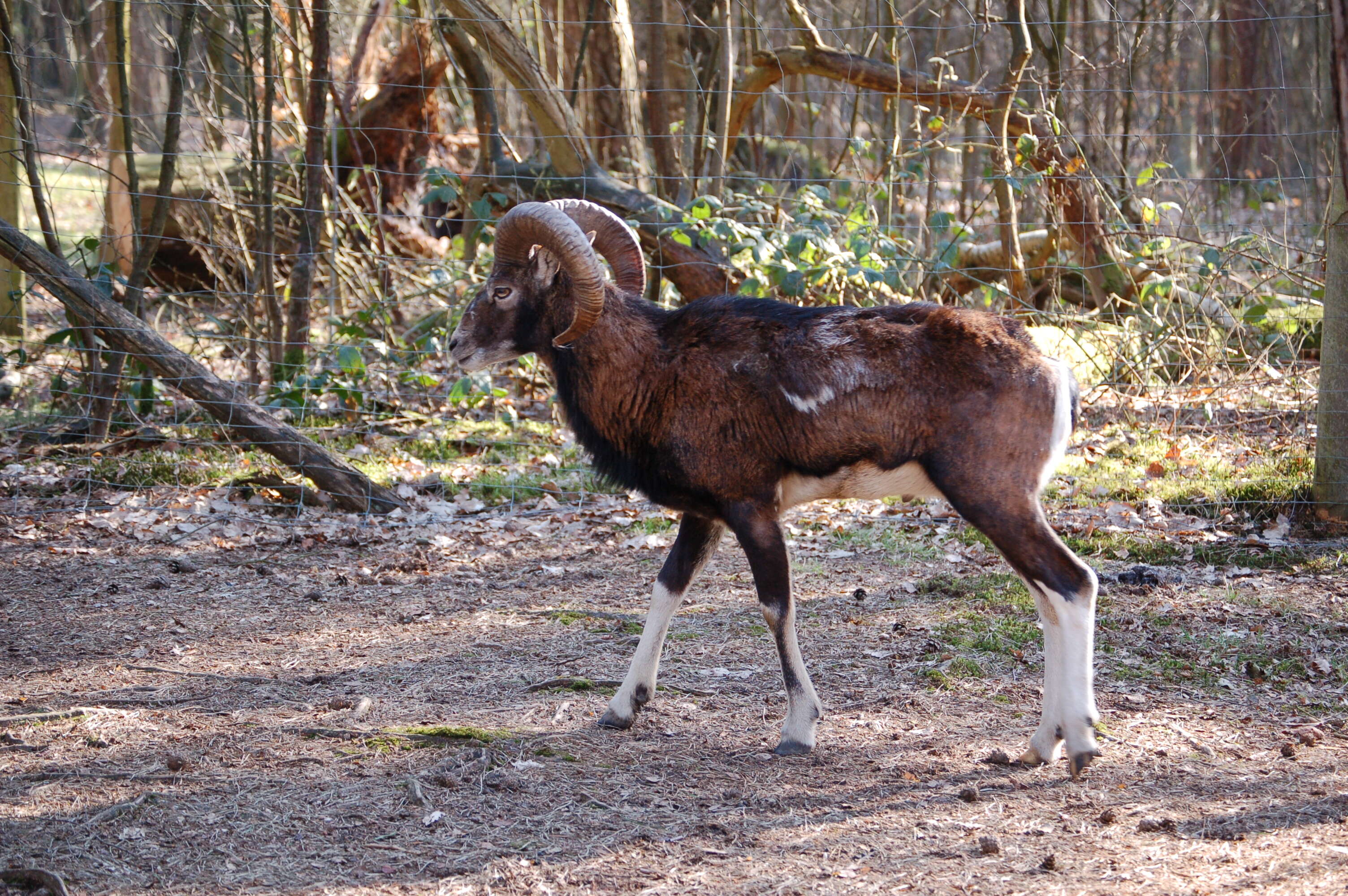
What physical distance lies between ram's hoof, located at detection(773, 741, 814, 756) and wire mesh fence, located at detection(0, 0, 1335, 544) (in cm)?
321

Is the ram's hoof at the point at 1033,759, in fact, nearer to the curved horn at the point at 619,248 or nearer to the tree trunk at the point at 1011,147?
the curved horn at the point at 619,248

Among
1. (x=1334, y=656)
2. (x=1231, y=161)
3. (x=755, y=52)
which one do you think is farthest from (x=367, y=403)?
(x=1231, y=161)

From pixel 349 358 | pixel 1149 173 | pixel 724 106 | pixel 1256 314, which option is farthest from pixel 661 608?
pixel 1256 314

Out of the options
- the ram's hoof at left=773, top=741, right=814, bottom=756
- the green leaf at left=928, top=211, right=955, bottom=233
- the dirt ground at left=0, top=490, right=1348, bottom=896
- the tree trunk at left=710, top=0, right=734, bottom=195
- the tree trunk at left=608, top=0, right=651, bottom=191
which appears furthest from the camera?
the tree trunk at left=608, top=0, right=651, bottom=191

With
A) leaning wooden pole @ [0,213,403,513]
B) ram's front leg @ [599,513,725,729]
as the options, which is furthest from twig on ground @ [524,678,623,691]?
leaning wooden pole @ [0,213,403,513]

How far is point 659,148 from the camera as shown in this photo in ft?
38.3

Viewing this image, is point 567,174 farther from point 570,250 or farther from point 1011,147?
point 570,250

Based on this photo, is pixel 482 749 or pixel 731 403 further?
pixel 731 403

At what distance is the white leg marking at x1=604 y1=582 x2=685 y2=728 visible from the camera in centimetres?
493

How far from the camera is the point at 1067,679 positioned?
4453mm

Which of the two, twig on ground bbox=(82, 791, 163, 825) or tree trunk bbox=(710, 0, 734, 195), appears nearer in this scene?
twig on ground bbox=(82, 791, 163, 825)

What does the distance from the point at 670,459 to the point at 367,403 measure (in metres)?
5.71

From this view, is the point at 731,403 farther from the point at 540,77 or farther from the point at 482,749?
the point at 540,77

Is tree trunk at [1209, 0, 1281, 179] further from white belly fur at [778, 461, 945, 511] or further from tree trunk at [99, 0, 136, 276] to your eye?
white belly fur at [778, 461, 945, 511]
